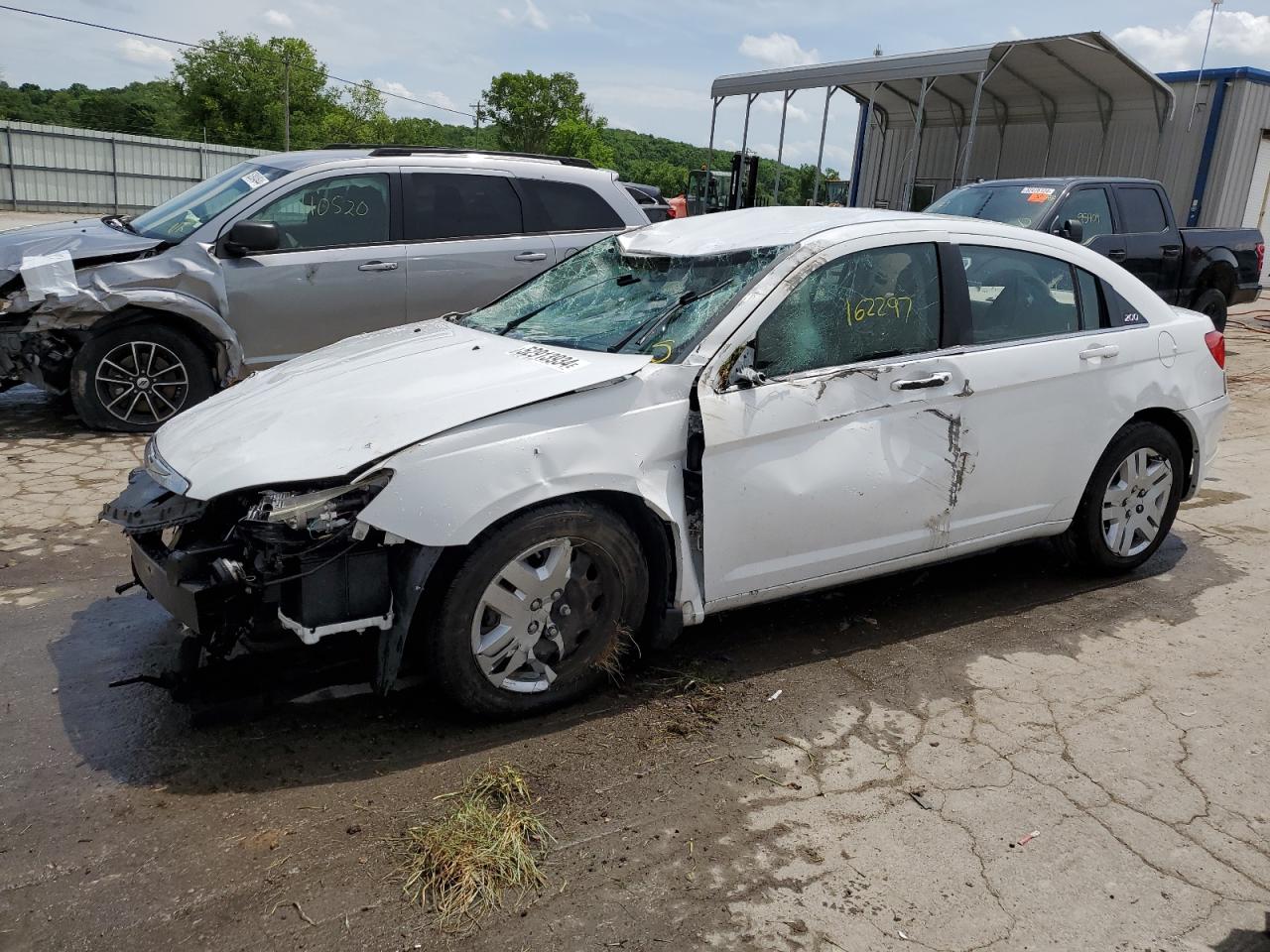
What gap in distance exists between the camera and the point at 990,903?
2713 millimetres

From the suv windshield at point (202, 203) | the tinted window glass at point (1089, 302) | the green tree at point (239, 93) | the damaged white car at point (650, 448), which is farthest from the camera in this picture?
the green tree at point (239, 93)

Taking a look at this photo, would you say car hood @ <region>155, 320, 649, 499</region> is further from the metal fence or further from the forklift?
the metal fence

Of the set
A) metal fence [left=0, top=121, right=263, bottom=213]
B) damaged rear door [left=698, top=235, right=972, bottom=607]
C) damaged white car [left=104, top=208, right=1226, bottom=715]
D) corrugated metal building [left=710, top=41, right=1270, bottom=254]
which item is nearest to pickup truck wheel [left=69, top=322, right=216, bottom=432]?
damaged white car [left=104, top=208, right=1226, bottom=715]

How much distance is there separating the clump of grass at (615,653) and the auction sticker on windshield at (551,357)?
925 mm

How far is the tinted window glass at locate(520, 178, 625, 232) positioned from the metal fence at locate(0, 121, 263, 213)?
31.4 m

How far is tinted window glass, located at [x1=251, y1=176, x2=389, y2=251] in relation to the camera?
23.0 ft

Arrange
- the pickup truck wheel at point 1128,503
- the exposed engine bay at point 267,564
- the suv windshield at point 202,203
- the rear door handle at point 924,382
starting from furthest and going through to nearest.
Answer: the suv windshield at point 202,203, the pickup truck wheel at point 1128,503, the rear door handle at point 924,382, the exposed engine bay at point 267,564

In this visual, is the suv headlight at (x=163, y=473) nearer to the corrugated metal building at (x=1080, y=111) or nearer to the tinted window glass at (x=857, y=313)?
the tinted window glass at (x=857, y=313)

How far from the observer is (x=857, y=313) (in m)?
3.97

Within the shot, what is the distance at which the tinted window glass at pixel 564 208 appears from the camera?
7.85 metres

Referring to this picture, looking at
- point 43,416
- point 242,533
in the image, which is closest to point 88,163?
point 43,416

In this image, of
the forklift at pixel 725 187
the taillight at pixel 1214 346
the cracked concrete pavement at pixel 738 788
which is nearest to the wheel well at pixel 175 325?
the cracked concrete pavement at pixel 738 788

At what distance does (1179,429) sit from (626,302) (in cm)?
289

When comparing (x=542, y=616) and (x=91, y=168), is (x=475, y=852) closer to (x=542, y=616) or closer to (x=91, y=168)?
(x=542, y=616)
